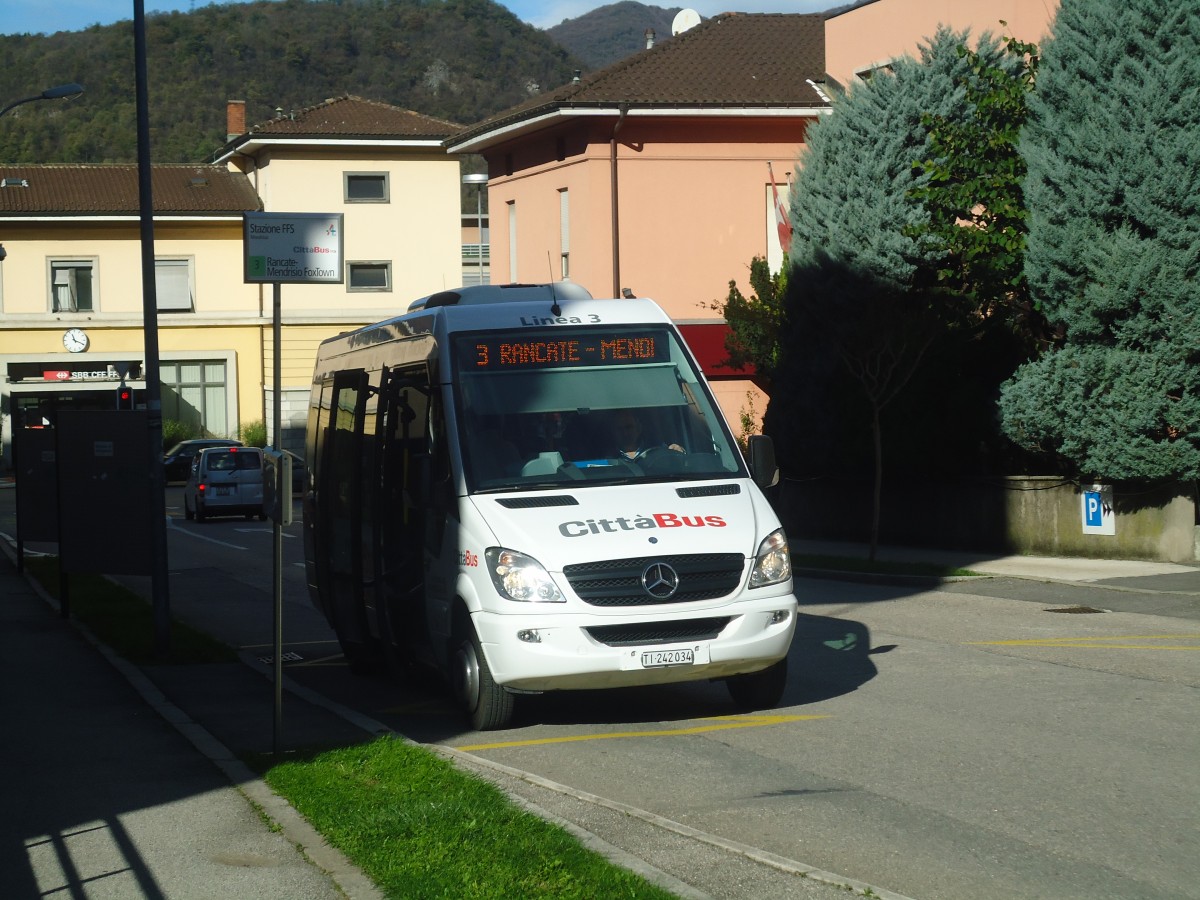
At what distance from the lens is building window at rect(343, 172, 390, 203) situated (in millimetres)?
59531

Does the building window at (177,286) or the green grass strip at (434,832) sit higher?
the building window at (177,286)

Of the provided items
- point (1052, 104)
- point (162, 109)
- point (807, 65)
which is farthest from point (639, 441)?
point (162, 109)

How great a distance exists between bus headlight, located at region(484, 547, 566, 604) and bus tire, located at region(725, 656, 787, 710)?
5.12 feet

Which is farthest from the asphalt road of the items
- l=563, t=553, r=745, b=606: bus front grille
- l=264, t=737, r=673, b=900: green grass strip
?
l=563, t=553, r=745, b=606: bus front grille

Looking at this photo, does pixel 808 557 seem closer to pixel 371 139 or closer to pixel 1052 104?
pixel 1052 104

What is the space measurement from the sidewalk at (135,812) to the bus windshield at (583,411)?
2.46 m

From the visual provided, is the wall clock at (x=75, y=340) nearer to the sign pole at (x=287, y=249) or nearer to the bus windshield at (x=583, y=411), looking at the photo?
the sign pole at (x=287, y=249)

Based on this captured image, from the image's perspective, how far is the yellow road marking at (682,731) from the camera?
942 centimetres

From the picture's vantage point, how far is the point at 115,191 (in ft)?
197

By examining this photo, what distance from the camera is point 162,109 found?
10744 centimetres

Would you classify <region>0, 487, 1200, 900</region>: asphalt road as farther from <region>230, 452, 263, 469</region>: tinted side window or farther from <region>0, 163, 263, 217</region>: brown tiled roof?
<region>0, 163, 263, 217</region>: brown tiled roof

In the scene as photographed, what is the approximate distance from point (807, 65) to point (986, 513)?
61.2 feet

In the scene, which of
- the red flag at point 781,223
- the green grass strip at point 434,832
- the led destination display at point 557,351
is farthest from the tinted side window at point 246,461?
the green grass strip at point 434,832

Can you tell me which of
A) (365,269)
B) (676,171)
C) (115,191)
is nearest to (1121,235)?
(676,171)
